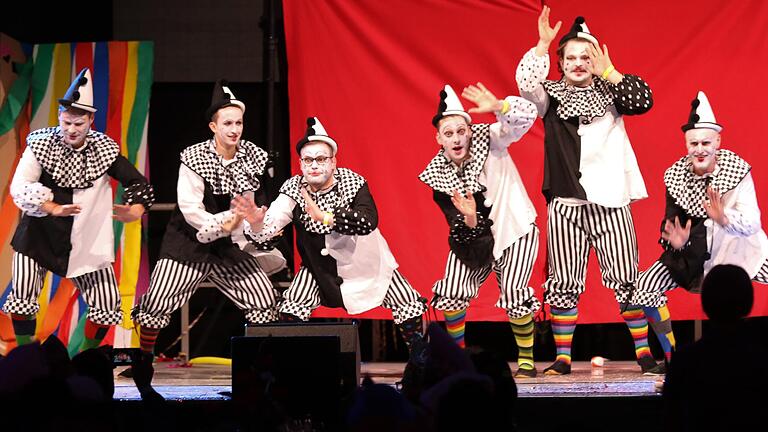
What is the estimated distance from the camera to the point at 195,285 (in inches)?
266

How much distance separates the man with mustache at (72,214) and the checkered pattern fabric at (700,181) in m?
3.26

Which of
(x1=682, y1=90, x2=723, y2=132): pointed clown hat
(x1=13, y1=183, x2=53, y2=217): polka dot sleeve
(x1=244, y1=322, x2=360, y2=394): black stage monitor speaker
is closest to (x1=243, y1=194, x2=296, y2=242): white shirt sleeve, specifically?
(x1=244, y1=322, x2=360, y2=394): black stage monitor speaker

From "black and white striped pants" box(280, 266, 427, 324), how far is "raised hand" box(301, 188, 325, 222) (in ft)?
1.37

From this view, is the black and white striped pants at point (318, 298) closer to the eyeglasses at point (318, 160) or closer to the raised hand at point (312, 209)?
the raised hand at point (312, 209)

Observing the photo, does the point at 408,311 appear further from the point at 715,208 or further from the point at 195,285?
the point at 715,208

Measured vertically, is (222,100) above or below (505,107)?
above

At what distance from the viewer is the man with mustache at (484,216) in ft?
21.4

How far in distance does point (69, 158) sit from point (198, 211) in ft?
2.87

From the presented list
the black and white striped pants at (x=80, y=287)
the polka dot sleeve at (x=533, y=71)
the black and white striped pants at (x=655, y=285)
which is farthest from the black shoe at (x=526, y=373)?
the black and white striped pants at (x=80, y=287)

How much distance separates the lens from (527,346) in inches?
263

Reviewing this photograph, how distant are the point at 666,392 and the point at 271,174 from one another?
4.78m

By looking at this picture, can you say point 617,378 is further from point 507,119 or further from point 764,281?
point 507,119

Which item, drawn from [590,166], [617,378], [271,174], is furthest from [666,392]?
[271,174]

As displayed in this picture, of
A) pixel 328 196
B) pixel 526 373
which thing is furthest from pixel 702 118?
pixel 328 196
